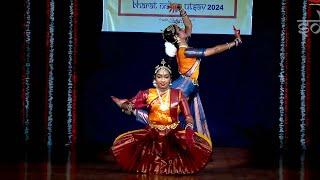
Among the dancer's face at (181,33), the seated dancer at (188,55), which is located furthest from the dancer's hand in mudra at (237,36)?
the dancer's face at (181,33)

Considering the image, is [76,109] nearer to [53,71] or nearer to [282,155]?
[53,71]

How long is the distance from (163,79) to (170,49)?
1332mm

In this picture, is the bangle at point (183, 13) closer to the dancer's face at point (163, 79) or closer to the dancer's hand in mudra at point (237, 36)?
the dancer's hand in mudra at point (237, 36)

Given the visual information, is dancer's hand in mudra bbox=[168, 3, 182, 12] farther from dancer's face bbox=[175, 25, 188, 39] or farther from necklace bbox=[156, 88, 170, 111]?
necklace bbox=[156, 88, 170, 111]

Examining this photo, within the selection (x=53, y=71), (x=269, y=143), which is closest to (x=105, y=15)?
(x=53, y=71)

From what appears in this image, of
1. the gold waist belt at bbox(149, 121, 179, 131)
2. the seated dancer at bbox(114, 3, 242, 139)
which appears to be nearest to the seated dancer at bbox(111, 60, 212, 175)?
the gold waist belt at bbox(149, 121, 179, 131)

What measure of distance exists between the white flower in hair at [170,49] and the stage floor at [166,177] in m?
1.22

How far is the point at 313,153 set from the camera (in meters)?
6.26

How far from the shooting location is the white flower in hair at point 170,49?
20.5 feet

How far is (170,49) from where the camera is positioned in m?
6.27

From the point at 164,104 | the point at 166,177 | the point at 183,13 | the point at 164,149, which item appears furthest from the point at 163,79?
the point at 183,13

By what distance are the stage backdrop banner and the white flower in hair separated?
21 cm

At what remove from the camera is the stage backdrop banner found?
6.30 metres

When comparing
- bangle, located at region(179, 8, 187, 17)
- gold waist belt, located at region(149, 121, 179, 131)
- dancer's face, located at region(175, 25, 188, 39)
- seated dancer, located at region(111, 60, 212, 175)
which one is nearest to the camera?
seated dancer, located at region(111, 60, 212, 175)
